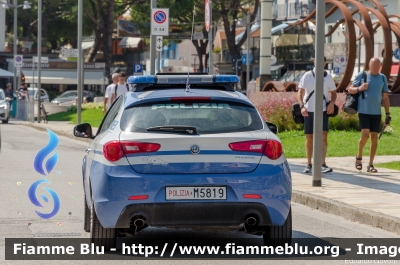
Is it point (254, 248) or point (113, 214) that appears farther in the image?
point (254, 248)

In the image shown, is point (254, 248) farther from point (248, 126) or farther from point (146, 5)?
point (146, 5)

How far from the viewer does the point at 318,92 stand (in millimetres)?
14539

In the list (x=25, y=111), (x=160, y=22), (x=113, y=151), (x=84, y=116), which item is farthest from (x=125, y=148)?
(x=25, y=111)

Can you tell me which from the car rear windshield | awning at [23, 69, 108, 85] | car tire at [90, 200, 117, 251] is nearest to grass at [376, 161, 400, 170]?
the car rear windshield

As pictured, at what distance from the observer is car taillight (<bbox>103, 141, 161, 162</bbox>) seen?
870 centimetres

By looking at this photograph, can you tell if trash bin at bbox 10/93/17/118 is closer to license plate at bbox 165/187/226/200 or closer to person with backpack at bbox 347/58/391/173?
person with backpack at bbox 347/58/391/173

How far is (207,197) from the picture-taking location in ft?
28.5

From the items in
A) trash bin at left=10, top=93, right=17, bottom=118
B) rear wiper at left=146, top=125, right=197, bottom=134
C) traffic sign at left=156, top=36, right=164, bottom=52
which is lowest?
trash bin at left=10, top=93, right=17, bottom=118

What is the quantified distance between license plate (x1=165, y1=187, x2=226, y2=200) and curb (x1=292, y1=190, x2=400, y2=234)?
9.00 ft

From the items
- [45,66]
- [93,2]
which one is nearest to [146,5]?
[93,2]

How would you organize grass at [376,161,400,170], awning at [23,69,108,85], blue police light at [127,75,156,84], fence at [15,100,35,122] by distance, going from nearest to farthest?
1. blue police light at [127,75,156,84]
2. grass at [376,161,400,170]
3. fence at [15,100,35,122]
4. awning at [23,69,108,85]

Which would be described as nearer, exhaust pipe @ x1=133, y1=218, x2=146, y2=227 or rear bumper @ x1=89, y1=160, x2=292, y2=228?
rear bumper @ x1=89, y1=160, x2=292, y2=228

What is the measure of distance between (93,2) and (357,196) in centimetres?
5762

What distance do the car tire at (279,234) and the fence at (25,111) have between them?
3738cm
